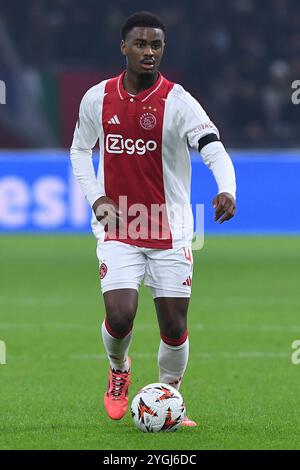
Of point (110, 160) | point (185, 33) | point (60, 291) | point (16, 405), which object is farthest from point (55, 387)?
point (185, 33)

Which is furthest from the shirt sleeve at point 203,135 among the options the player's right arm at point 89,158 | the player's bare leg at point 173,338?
the player's bare leg at point 173,338

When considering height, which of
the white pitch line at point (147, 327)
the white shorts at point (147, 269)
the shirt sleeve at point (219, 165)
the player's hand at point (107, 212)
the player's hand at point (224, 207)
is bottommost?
the white pitch line at point (147, 327)

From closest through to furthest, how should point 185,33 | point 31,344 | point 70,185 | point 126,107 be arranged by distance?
point 126,107 < point 31,344 < point 70,185 < point 185,33

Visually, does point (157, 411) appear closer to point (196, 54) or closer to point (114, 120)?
point (114, 120)

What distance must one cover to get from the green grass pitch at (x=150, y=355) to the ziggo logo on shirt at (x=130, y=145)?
1.40 meters

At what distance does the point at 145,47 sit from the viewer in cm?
616

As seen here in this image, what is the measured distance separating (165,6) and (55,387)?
17.3 metres

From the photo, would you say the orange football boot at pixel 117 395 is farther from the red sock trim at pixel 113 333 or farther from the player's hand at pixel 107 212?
the player's hand at pixel 107 212

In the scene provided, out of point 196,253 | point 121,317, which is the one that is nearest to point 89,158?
point 121,317

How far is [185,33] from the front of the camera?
23.8 m

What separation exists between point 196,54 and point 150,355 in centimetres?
1506

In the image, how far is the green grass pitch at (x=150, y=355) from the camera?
19.5 ft
